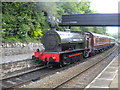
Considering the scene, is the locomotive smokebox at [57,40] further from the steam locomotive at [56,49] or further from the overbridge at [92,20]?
the overbridge at [92,20]

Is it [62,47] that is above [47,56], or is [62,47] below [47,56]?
above

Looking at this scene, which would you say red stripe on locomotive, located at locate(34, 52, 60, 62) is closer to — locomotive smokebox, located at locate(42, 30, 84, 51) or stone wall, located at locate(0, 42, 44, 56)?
locomotive smokebox, located at locate(42, 30, 84, 51)

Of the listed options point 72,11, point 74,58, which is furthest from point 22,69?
point 72,11

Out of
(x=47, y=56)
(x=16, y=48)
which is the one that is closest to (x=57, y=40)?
(x=47, y=56)

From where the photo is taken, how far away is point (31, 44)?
17812 mm

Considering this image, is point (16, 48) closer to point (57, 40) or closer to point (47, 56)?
point (47, 56)

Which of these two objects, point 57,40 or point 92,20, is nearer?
point 57,40

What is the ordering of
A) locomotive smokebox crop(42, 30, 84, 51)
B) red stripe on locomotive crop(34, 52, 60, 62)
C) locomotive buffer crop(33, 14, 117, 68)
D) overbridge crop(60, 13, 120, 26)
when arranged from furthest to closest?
overbridge crop(60, 13, 120, 26)
locomotive smokebox crop(42, 30, 84, 51)
locomotive buffer crop(33, 14, 117, 68)
red stripe on locomotive crop(34, 52, 60, 62)

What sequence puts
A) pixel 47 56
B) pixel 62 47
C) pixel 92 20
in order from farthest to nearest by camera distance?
1. pixel 92 20
2. pixel 62 47
3. pixel 47 56

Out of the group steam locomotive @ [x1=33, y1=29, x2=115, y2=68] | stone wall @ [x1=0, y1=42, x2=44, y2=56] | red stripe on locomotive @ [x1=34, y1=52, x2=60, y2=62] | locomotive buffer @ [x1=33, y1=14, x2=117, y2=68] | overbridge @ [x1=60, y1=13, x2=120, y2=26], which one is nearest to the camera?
red stripe on locomotive @ [x1=34, y1=52, x2=60, y2=62]

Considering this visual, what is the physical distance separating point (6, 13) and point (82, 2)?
41.9 meters

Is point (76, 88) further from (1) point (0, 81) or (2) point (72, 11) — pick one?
(2) point (72, 11)

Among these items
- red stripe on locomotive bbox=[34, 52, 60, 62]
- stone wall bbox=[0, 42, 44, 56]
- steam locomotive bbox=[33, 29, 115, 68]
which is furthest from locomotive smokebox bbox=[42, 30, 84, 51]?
stone wall bbox=[0, 42, 44, 56]

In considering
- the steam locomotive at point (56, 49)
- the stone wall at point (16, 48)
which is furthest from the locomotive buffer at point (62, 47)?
the stone wall at point (16, 48)
